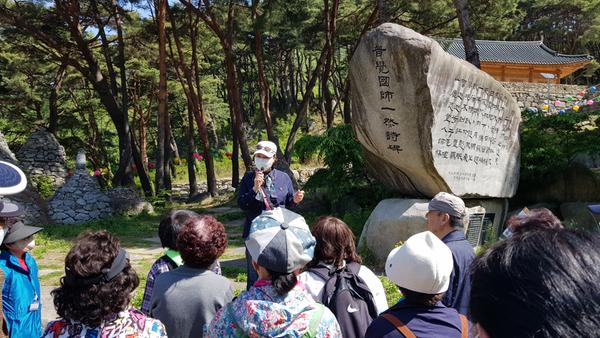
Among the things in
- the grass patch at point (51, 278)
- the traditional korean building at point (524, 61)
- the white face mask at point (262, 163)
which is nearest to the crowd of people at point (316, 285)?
the white face mask at point (262, 163)

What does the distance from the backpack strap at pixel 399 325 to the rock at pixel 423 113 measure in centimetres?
430

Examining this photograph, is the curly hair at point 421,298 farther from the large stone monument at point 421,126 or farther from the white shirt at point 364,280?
the large stone monument at point 421,126

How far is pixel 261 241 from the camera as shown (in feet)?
6.56

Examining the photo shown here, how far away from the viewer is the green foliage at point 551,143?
309 inches

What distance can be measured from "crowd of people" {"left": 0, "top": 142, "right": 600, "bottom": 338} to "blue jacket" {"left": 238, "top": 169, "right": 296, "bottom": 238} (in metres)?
1.42

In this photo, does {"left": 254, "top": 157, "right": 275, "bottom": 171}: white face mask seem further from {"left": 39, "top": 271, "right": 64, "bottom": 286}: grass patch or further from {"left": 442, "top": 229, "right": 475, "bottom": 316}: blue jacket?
{"left": 39, "top": 271, "right": 64, "bottom": 286}: grass patch

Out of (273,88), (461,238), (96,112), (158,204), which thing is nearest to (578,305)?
(461,238)

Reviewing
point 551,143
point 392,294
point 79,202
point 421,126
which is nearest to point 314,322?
point 392,294

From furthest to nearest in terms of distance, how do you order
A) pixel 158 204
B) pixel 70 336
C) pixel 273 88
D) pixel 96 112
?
pixel 273 88, pixel 96 112, pixel 158 204, pixel 70 336

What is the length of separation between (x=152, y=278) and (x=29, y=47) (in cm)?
1582

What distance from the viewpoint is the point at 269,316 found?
6.13ft

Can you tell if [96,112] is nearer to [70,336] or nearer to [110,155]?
[110,155]

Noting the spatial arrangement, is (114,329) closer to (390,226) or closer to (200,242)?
(200,242)

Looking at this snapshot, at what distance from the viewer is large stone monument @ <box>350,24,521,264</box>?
593 cm
